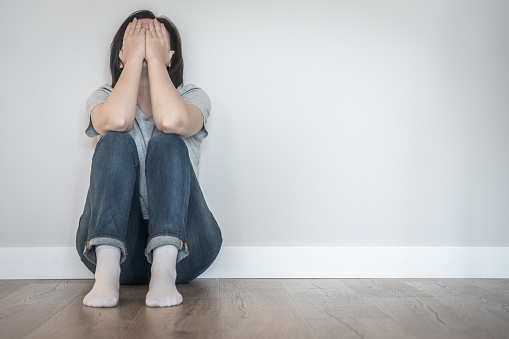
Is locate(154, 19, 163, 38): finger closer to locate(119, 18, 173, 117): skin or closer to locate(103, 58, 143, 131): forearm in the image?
locate(119, 18, 173, 117): skin

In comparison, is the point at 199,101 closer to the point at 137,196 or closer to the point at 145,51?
the point at 145,51

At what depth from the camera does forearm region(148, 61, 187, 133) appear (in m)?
1.56

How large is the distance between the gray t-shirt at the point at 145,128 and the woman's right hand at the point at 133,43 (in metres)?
0.13

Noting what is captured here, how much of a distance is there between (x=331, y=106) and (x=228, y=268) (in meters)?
0.77

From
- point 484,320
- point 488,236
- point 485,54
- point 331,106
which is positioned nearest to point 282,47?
point 331,106

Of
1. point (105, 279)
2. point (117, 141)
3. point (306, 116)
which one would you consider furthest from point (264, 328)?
point (306, 116)

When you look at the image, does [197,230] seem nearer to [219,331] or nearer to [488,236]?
[219,331]

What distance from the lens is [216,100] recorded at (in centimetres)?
208

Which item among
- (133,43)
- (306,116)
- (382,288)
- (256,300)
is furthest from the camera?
(306,116)

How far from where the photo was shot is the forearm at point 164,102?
5.13 feet

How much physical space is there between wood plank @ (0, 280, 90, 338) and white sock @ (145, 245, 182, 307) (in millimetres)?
236

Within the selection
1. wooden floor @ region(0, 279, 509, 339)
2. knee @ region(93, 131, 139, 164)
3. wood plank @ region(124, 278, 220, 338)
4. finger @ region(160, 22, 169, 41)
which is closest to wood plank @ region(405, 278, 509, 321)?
wooden floor @ region(0, 279, 509, 339)

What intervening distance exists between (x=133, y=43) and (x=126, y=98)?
30 cm

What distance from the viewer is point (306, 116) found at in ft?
6.91
